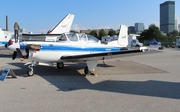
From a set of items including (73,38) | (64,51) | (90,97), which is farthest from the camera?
(73,38)

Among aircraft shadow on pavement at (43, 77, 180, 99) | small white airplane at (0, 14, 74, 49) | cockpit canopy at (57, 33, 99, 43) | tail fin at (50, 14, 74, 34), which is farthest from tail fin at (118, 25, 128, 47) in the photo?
tail fin at (50, 14, 74, 34)

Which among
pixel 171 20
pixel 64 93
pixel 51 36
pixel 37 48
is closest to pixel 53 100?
pixel 64 93

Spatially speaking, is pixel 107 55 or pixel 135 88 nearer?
pixel 135 88

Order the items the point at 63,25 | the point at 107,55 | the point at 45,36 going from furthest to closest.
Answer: the point at 63,25 → the point at 45,36 → the point at 107,55

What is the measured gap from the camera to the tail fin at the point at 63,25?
20797 millimetres

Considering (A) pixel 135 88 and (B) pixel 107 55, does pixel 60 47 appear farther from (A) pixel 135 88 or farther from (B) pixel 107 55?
(A) pixel 135 88

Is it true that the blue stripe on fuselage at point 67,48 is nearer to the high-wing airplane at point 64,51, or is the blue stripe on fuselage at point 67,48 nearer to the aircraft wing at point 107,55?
the high-wing airplane at point 64,51

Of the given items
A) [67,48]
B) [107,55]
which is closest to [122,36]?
[67,48]

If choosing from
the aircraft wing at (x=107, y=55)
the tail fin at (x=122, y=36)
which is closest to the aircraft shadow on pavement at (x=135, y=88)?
the aircraft wing at (x=107, y=55)

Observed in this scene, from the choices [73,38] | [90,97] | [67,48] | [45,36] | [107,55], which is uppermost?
[45,36]

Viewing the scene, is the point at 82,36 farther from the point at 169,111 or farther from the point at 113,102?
the point at 169,111

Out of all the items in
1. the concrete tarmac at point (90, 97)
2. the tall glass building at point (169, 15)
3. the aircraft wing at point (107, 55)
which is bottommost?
the concrete tarmac at point (90, 97)

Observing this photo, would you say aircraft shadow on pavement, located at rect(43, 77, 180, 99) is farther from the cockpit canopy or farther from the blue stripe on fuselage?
the cockpit canopy

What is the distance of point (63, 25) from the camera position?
21.0 metres
